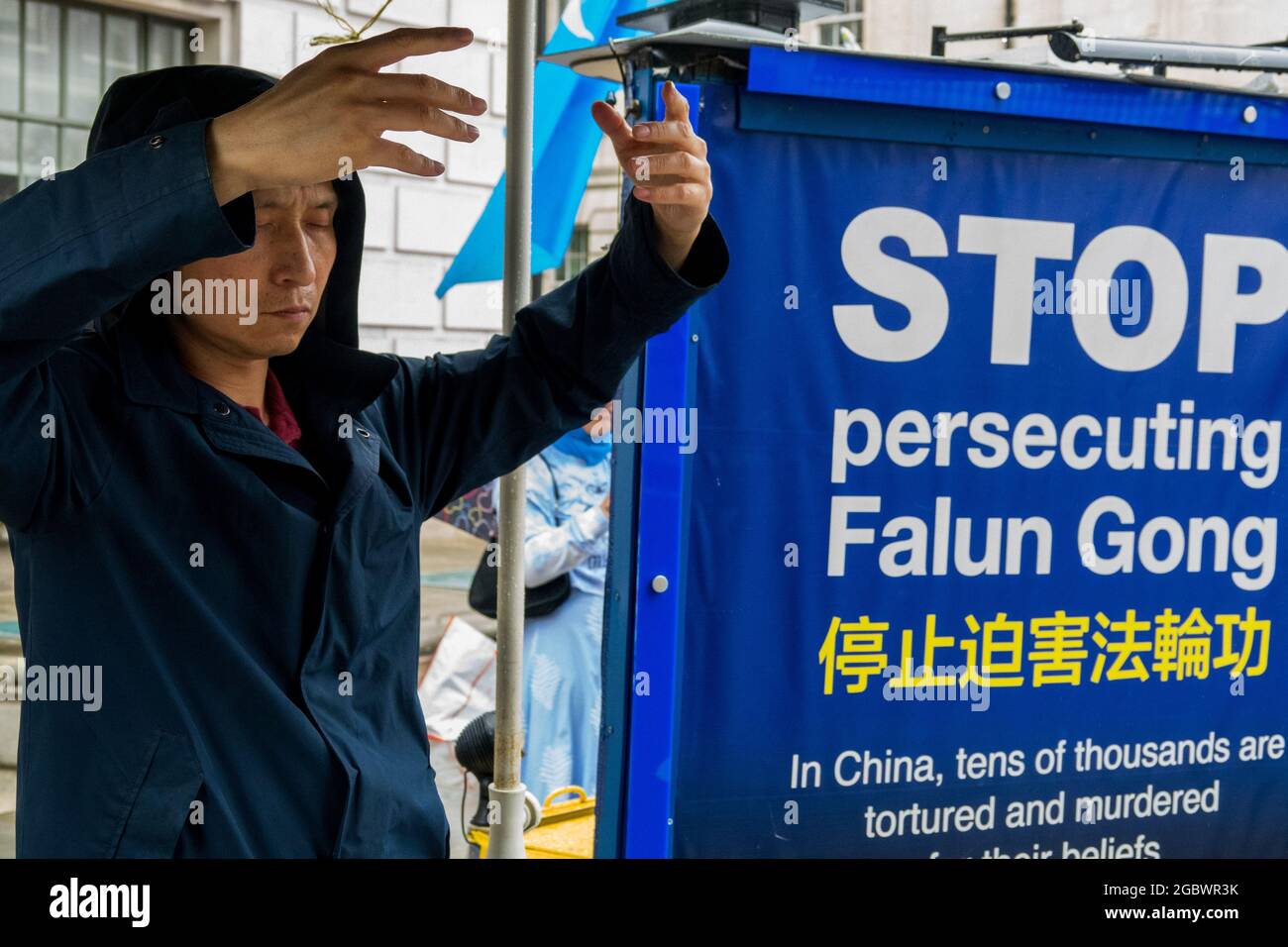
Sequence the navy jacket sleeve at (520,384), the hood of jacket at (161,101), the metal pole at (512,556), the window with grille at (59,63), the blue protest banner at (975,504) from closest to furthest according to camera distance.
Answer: the hood of jacket at (161,101) → the navy jacket sleeve at (520,384) → the metal pole at (512,556) → the blue protest banner at (975,504) → the window with grille at (59,63)

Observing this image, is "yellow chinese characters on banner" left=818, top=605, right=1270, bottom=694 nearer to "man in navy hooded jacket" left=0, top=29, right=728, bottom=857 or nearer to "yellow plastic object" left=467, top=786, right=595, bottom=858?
"yellow plastic object" left=467, top=786, right=595, bottom=858

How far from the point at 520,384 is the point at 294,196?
0.43m

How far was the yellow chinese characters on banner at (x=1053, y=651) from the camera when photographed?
9.91 ft

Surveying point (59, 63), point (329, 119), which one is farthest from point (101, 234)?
point (59, 63)

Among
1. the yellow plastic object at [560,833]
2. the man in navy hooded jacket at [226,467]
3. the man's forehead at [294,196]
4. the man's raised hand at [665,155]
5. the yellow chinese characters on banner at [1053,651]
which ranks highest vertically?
the man's raised hand at [665,155]

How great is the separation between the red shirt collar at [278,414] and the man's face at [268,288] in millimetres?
102

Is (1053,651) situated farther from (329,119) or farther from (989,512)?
(329,119)

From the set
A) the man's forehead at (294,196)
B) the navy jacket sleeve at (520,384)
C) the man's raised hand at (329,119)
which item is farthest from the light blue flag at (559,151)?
the man's raised hand at (329,119)

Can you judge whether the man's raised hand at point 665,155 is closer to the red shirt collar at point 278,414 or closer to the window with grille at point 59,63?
the red shirt collar at point 278,414

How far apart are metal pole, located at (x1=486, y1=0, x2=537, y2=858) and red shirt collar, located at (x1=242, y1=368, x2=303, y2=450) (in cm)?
110

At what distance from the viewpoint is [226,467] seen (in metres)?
1.50

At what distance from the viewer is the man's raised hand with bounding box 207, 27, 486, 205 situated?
1173mm
